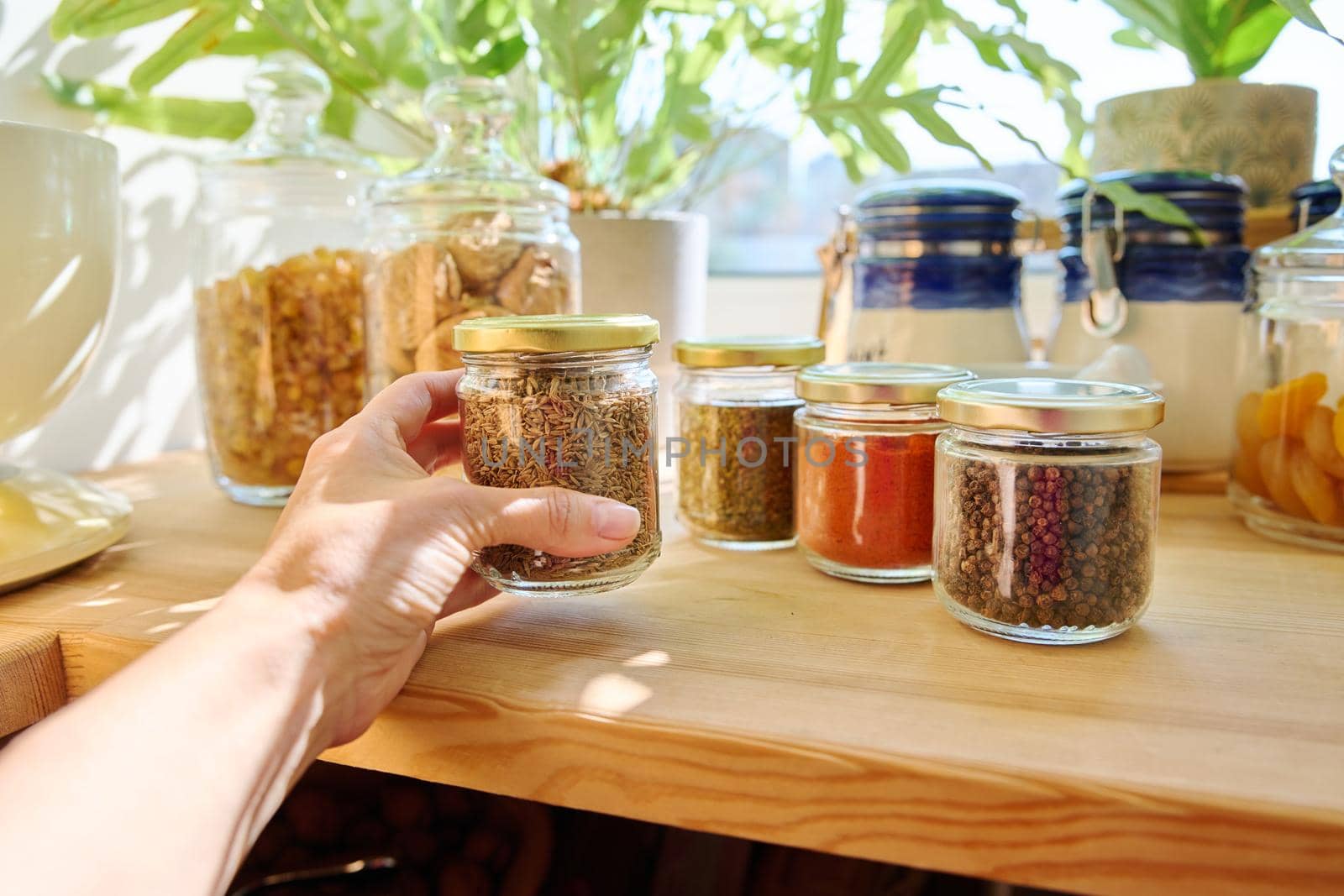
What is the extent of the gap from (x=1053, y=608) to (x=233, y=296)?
29.0 inches

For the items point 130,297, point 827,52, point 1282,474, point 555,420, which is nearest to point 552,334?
point 555,420

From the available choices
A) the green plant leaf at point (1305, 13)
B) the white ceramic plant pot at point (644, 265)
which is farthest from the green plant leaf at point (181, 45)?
the green plant leaf at point (1305, 13)

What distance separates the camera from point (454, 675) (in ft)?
1.67

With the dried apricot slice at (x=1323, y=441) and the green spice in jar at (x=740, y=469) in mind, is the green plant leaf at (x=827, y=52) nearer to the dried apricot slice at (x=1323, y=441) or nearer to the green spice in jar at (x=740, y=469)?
the green spice in jar at (x=740, y=469)

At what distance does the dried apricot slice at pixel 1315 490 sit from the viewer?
0.71 m

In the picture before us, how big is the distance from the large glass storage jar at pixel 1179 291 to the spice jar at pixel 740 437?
13.3 inches

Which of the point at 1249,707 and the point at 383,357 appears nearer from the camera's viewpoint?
the point at 1249,707

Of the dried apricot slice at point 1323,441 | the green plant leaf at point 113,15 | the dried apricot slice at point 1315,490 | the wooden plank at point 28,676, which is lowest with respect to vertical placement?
the wooden plank at point 28,676

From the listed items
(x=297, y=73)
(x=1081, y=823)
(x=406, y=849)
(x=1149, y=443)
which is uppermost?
(x=297, y=73)

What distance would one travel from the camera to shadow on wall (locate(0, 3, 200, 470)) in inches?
37.3

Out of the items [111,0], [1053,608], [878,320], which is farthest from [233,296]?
[1053,608]

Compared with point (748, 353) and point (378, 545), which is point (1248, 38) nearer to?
point (748, 353)

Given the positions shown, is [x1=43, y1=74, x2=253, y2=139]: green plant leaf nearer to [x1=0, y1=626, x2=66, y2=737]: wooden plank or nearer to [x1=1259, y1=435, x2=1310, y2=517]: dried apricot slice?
[x1=0, y1=626, x2=66, y2=737]: wooden plank

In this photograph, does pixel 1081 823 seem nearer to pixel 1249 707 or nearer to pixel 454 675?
pixel 1249 707
